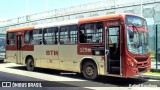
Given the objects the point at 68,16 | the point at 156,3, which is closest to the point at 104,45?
the point at 156,3

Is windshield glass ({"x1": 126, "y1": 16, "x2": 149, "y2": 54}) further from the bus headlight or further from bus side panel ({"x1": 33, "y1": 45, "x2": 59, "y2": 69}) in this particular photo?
bus side panel ({"x1": 33, "y1": 45, "x2": 59, "y2": 69})

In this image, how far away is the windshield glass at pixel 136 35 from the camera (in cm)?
1271

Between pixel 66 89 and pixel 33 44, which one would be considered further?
pixel 33 44

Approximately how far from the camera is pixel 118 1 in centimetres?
4353

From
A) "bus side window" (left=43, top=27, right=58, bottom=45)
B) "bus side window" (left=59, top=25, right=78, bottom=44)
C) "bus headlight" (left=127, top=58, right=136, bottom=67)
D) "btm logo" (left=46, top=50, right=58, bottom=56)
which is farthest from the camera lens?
"btm logo" (left=46, top=50, right=58, bottom=56)

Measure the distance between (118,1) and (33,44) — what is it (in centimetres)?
2714

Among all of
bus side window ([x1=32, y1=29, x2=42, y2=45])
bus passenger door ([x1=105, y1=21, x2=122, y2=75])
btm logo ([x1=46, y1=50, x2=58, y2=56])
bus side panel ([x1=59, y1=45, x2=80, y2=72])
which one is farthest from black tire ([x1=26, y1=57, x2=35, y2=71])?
bus passenger door ([x1=105, y1=21, x2=122, y2=75])

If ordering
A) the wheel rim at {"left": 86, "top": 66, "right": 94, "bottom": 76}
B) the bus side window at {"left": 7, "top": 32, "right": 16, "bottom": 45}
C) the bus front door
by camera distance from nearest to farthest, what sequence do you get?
the bus front door, the wheel rim at {"left": 86, "top": 66, "right": 94, "bottom": 76}, the bus side window at {"left": 7, "top": 32, "right": 16, "bottom": 45}

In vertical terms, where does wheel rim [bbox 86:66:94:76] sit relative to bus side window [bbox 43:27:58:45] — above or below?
below

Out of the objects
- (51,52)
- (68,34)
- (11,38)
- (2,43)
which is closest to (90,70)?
(68,34)

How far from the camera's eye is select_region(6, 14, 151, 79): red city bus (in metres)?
12.6

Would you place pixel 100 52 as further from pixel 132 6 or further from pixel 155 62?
pixel 132 6

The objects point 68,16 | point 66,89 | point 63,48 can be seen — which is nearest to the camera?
point 66,89

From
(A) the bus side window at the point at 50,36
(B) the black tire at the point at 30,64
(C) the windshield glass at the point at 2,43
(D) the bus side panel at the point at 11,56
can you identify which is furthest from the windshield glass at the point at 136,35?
(C) the windshield glass at the point at 2,43
